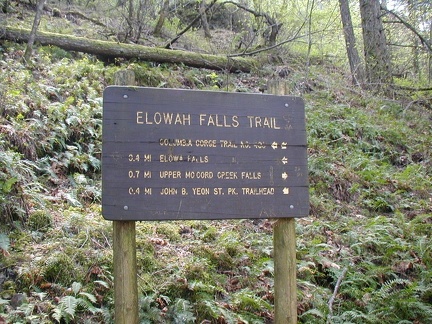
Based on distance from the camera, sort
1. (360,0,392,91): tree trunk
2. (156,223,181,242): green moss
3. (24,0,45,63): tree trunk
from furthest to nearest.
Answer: (360,0,392,91): tree trunk < (24,0,45,63): tree trunk < (156,223,181,242): green moss

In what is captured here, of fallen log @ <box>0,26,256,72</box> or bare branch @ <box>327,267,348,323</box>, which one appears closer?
bare branch @ <box>327,267,348,323</box>

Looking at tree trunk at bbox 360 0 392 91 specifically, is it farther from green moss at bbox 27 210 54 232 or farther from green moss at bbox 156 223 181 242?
green moss at bbox 27 210 54 232

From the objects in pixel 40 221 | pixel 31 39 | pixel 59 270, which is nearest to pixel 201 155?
pixel 59 270

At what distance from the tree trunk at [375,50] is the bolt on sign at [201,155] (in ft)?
34.9

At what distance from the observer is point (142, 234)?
17.4ft

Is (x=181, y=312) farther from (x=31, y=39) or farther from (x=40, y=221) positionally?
(x=31, y=39)

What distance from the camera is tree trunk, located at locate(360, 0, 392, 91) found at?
1306 centimetres

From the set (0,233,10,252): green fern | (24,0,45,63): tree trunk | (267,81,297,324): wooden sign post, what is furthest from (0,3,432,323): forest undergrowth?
(267,81,297,324): wooden sign post

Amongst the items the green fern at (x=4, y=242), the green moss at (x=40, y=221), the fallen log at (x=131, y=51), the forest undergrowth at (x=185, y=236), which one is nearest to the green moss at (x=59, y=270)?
the forest undergrowth at (x=185, y=236)

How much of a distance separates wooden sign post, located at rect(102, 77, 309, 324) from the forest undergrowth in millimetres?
1074

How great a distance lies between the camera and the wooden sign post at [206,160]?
10.4ft

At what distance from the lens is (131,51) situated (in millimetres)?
11125

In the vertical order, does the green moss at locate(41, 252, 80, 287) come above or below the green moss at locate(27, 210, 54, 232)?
below

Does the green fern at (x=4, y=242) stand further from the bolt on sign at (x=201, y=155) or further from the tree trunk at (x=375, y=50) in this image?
the tree trunk at (x=375, y=50)
